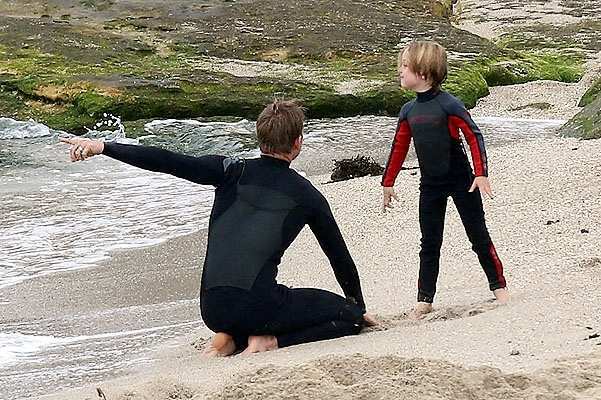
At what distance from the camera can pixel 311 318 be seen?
4898 mm

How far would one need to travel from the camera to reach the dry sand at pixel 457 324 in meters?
3.59

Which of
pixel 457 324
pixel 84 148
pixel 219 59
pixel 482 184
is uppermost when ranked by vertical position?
pixel 84 148

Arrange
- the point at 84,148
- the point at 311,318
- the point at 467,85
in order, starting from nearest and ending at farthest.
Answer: the point at 84,148
the point at 311,318
the point at 467,85

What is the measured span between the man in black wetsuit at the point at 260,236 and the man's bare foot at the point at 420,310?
0.53 meters

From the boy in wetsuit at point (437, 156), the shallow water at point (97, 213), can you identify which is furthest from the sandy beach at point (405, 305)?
the boy in wetsuit at point (437, 156)

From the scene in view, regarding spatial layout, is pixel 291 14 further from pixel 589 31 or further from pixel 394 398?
pixel 394 398

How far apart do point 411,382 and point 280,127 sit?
68.3 inches

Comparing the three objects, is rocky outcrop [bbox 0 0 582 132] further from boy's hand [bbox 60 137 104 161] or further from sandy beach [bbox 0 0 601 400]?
boy's hand [bbox 60 137 104 161]

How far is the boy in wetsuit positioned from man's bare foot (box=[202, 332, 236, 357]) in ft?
3.74

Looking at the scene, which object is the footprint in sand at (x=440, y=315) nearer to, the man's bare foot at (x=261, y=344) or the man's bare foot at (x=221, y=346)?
the man's bare foot at (x=261, y=344)

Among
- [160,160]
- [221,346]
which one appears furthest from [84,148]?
[221,346]

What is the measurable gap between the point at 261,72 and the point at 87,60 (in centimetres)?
350

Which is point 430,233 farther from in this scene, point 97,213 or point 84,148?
point 97,213

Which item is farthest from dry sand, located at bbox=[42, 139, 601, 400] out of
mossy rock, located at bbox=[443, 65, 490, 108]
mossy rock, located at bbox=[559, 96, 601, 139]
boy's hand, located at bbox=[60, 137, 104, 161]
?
mossy rock, located at bbox=[443, 65, 490, 108]
